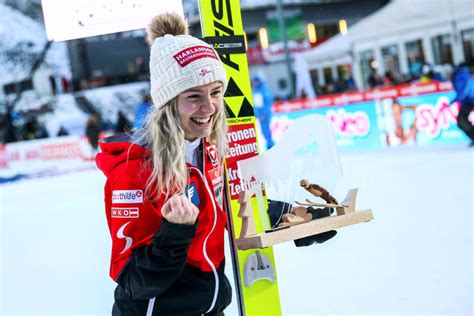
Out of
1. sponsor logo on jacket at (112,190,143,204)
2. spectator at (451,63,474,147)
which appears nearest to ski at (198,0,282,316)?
sponsor logo on jacket at (112,190,143,204)

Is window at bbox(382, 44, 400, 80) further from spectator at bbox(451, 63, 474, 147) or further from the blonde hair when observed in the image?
the blonde hair

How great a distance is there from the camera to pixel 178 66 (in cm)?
147

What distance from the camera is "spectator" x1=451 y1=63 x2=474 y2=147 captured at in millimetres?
8461

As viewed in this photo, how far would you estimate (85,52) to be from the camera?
23250 mm

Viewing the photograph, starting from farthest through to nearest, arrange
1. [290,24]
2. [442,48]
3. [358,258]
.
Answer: [290,24], [442,48], [358,258]

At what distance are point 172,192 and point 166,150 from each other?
80mm

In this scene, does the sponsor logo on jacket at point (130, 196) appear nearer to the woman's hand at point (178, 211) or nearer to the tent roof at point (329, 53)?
the woman's hand at point (178, 211)

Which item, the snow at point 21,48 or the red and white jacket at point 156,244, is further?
the snow at point 21,48

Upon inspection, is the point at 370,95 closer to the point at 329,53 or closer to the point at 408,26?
the point at 408,26

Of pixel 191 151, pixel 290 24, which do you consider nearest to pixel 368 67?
pixel 290 24

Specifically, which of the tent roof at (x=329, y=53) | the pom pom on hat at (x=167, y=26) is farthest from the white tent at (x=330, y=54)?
the pom pom on hat at (x=167, y=26)

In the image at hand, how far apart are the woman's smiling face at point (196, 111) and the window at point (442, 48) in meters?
13.6

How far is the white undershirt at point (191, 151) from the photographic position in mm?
1493

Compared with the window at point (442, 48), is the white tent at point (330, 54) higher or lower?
higher
